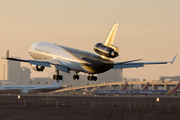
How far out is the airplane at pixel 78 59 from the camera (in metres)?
55.9

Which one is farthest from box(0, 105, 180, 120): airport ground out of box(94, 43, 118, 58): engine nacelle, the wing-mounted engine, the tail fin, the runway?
the tail fin

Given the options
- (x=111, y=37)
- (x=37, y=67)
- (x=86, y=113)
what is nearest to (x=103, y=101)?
(x=86, y=113)

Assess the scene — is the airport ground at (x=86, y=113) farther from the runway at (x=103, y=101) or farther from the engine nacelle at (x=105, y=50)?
the engine nacelle at (x=105, y=50)

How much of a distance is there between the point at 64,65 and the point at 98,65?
31.6ft

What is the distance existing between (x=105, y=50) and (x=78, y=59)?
10872 mm

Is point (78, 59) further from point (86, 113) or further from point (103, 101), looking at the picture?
point (103, 101)

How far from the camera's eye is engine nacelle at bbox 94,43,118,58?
54.1 m

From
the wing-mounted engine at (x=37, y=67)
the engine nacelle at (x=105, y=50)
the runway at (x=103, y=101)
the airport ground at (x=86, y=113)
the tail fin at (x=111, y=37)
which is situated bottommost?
the airport ground at (x=86, y=113)

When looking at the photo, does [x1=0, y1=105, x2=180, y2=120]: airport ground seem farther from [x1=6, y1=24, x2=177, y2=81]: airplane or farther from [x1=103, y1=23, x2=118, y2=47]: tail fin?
[x1=103, y1=23, x2=118, y2=47]: tail fin

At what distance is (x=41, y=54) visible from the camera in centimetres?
7275

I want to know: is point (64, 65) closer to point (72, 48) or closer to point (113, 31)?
point (72, 48)

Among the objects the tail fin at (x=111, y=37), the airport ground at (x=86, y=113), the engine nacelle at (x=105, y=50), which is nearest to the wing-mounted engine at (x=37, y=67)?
the engine nacelle at (x=105, y=50)

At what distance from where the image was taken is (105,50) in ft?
180

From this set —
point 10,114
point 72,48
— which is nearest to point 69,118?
point 10,114
